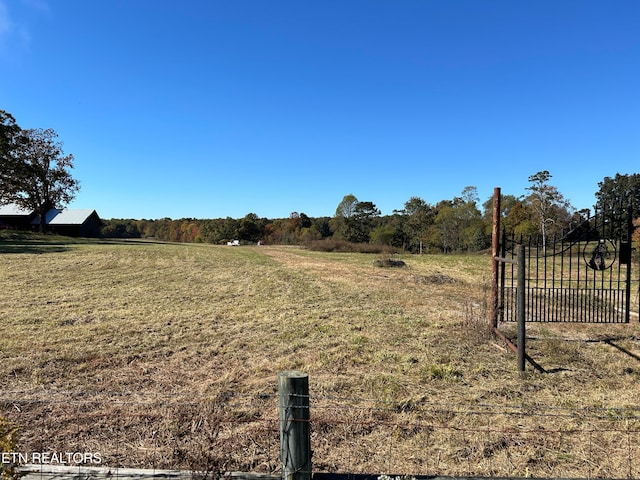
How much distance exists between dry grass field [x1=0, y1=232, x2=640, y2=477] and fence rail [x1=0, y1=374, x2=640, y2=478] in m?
0.02

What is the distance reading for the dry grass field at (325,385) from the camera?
10.2ft

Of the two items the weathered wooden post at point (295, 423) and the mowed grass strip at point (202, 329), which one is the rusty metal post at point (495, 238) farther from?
the weathered wooden post at point (295, 423)

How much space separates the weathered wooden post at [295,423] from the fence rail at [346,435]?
387mm

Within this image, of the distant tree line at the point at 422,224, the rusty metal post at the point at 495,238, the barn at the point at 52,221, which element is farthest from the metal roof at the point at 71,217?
the rusty metal post at the point at 495,238

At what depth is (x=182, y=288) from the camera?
11523 mm

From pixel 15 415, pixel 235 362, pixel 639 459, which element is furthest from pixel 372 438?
pixel 15 415


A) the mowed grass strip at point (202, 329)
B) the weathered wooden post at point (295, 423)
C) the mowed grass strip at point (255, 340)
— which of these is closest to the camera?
the weathered wooden post at point (295, 423)

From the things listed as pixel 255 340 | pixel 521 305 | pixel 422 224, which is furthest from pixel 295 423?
pixel 422 224

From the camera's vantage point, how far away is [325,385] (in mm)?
4512

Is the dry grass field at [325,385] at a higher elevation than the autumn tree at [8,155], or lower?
lower

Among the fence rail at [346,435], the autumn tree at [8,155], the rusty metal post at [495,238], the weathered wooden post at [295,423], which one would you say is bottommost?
the fence rail at [346,435]

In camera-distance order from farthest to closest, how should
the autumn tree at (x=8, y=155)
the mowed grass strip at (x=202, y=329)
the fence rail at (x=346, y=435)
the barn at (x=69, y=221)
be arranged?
the barn at (x=69, y=221) < the autumn tree at (x=8, y=155) < the mowed grass strip at (x=202, y=329) < the fence rail at (x=346, y=435)

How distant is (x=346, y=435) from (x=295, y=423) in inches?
53.2

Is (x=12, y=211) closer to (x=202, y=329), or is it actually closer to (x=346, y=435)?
(x=202, y=329)
